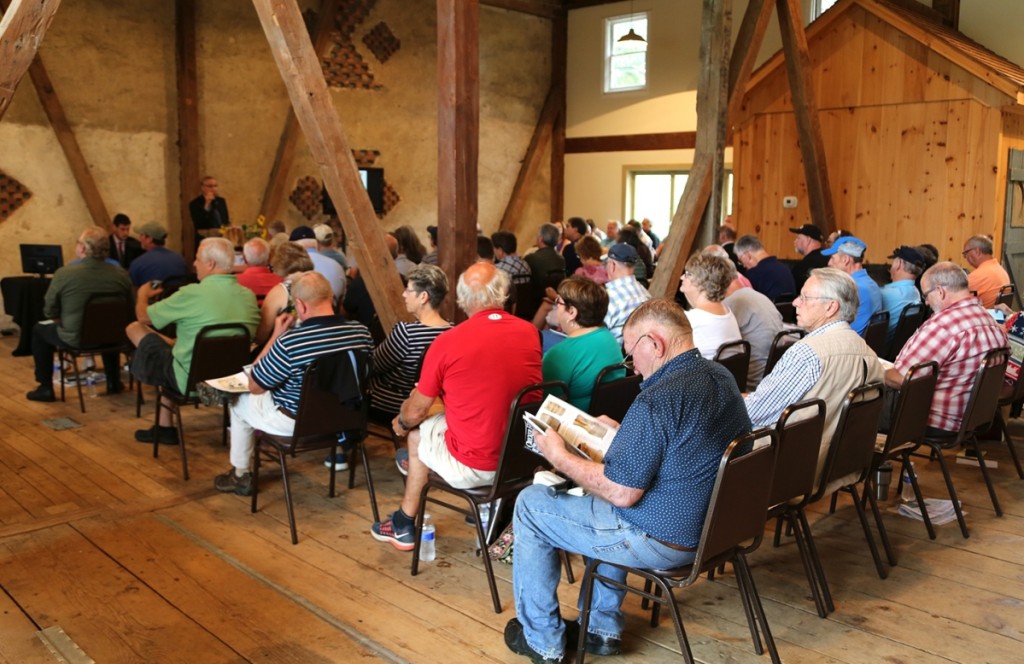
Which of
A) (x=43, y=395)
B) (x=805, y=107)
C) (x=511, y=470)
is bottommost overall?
(x=43, y=395)

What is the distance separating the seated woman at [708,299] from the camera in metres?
4.38

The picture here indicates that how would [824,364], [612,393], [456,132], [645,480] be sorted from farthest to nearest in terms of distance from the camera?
[456,132] → [612,393] → [824,364] → [645,480]

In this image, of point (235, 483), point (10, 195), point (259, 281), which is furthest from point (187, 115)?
point (235, 483)

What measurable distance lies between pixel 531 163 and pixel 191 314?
10.5m

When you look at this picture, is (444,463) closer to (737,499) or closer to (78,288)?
(737,499)

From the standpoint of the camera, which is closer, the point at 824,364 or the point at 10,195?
the point at 824,364

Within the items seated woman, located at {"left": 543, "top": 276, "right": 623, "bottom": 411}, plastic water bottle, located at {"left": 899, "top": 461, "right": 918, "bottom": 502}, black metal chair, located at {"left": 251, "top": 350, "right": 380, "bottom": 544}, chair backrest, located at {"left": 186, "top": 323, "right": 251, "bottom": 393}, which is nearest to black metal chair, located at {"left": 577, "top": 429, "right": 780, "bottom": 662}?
seated woman, located at {"left": 543, "top": 276, "right": 623, "bottom": 411}

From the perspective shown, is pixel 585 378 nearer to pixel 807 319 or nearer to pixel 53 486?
pixel 807 319

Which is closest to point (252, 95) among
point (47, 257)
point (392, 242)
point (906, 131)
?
point (47, 257)

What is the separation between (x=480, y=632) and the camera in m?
3.13

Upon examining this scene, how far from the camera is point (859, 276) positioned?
569 centimetres

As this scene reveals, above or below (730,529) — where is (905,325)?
above

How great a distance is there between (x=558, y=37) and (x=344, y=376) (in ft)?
39.7

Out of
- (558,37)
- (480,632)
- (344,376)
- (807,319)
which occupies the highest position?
(558,37)
